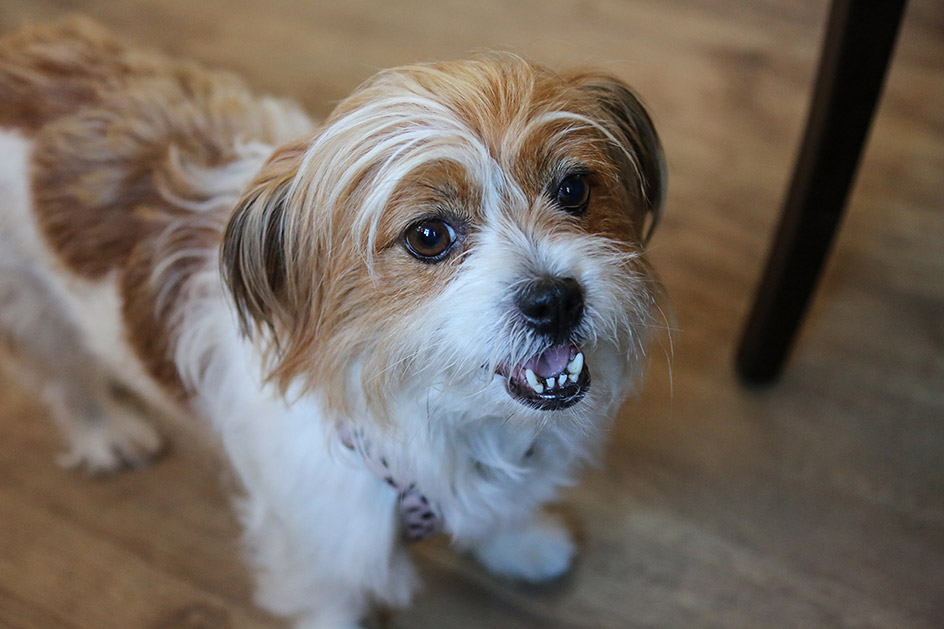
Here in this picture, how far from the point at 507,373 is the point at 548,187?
9.2 inches

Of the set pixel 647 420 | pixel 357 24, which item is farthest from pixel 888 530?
pixel 357 24

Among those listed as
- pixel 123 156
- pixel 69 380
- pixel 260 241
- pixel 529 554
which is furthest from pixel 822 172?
A: pixel 69 380

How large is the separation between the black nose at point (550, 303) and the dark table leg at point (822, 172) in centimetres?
69

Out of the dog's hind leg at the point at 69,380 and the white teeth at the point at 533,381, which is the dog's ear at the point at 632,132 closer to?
the white teeth at the point at 533,381

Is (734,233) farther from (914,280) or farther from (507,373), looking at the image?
(507,373)

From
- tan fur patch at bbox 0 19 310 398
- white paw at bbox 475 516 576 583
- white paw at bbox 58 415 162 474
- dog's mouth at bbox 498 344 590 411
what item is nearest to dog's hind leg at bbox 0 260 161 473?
white paw at bbox 58 415 162 474

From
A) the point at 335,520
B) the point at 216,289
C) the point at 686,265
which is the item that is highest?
the point at 686,265

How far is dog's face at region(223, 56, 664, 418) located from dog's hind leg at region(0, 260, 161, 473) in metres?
0.58

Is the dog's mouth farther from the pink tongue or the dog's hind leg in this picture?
the dog's hind leg

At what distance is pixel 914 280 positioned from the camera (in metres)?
1.91

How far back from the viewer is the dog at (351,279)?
2.99ft

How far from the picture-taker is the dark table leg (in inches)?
47.4

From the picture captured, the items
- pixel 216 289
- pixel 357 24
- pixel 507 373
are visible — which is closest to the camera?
pixel 507 373

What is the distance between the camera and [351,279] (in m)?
0.97
